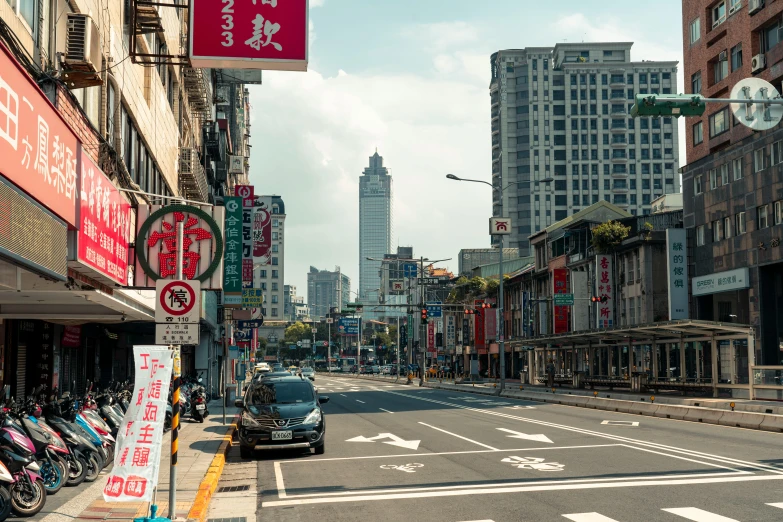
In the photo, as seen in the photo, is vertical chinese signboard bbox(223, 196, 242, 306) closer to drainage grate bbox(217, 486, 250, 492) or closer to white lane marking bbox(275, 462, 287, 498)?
white lane marking bbox(275, 462, 287, 498)

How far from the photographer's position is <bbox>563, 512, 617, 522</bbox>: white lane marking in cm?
1038

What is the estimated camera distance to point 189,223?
45.5 ft

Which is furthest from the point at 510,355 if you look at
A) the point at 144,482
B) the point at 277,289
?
the point at 277,289

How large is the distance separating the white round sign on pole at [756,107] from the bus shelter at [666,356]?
15.3 m

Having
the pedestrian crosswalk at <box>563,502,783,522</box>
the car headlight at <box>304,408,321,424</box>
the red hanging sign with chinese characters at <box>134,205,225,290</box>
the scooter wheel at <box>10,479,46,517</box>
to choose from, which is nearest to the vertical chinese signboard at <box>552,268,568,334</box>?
the car headlight at <box>304,408,321,424</box>

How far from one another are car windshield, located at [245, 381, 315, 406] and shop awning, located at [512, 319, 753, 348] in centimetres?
1720

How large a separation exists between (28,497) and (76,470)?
2673 millimetres

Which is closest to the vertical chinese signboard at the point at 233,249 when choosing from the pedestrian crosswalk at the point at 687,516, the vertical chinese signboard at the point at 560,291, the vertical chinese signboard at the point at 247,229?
the vertical chinese signboard at the point at 247,229

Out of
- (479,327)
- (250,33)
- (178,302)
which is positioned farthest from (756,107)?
(479,327)

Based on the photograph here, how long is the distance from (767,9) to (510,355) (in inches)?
2083

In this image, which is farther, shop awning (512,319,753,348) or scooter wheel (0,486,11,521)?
shop awning (512,319,753,348)

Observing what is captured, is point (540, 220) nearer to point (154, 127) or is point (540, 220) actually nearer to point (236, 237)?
point (236, 237)

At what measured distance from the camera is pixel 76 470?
13570 mm

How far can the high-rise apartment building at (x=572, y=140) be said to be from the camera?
483 feet
